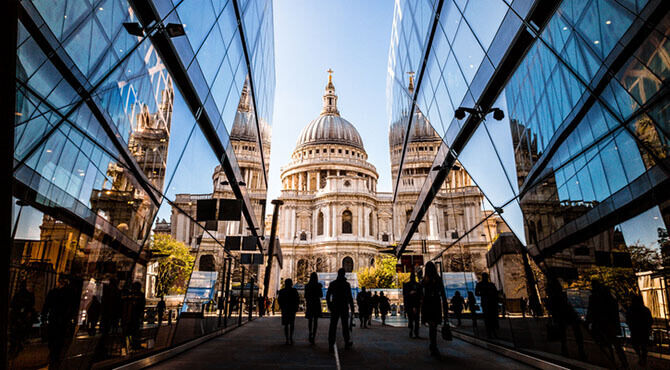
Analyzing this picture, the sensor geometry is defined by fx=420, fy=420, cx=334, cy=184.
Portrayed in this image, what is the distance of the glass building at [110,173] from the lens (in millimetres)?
2924

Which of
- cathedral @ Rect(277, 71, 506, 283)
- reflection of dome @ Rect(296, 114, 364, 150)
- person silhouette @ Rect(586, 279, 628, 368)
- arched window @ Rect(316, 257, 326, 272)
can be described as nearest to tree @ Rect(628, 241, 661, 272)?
person silhouette @ Rect(586, 279, 628, 368)

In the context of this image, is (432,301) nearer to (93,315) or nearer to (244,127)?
(93,315)

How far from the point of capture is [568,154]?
4.74 metres

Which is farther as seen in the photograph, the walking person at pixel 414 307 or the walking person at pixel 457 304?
the walking person at pixel 457 304

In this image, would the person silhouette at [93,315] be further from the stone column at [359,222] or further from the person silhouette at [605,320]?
the stone column at [359,222]

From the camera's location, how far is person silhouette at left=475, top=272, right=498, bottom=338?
7840mm

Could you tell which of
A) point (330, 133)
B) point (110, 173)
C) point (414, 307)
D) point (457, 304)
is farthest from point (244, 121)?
point (330, 133)

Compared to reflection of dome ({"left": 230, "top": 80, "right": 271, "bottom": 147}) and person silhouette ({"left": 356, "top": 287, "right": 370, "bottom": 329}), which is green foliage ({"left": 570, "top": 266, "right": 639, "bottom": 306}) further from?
person silhouette ({"left": 356, "top": 287, "right": 370, "bottom": 329})

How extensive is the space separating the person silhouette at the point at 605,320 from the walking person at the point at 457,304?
6.08 metres

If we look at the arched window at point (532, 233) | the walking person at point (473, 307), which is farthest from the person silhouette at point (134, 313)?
the walking person at point (473, 307)

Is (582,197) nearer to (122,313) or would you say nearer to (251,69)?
(122,313)

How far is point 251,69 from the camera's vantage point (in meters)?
12.6

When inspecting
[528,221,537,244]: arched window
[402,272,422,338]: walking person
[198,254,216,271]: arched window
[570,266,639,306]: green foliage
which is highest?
[528,221,537,244]: arched window

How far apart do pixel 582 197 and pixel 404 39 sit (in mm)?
12061
